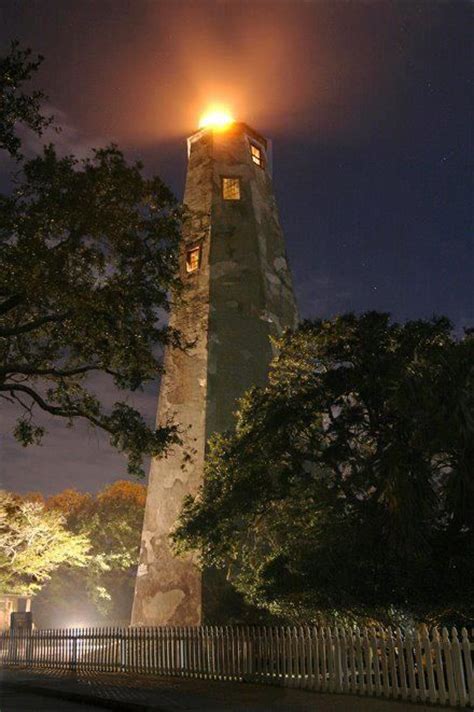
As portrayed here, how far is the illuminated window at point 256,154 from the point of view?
33812mm

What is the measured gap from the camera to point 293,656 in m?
14.5

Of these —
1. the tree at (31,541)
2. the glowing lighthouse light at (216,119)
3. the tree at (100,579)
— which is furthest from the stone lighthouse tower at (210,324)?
the tree at (100,579)

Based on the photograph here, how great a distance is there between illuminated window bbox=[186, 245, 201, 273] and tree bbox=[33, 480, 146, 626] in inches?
1154

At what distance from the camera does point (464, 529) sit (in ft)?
43.0

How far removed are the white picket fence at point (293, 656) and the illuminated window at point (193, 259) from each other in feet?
50.5

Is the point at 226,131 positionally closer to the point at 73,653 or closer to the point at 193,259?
the point at 193,259

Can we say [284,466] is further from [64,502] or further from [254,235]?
[64,502]

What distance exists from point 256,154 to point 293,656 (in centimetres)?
2573

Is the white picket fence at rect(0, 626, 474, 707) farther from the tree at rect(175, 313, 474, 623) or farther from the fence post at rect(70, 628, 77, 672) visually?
the tree at rect(175, 313, 474, 623)

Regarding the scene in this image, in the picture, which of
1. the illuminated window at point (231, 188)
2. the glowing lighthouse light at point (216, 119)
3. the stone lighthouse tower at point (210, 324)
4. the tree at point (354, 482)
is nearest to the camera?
the tree at point (354, 482)

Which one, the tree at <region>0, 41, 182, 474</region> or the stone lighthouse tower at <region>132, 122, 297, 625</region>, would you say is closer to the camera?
the tree at <region>0, 41, 182, 474</region>

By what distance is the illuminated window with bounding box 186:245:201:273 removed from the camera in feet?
98.8

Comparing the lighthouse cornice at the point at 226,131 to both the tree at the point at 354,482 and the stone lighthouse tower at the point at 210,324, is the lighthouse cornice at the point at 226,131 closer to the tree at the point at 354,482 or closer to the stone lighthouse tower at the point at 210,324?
the stone lighthouse tower at the point at 210,324

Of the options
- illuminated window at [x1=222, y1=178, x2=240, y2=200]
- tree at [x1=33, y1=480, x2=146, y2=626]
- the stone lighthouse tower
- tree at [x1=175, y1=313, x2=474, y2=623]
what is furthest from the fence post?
tree at [x1=33, y1=480, x2=146, y2=626]
